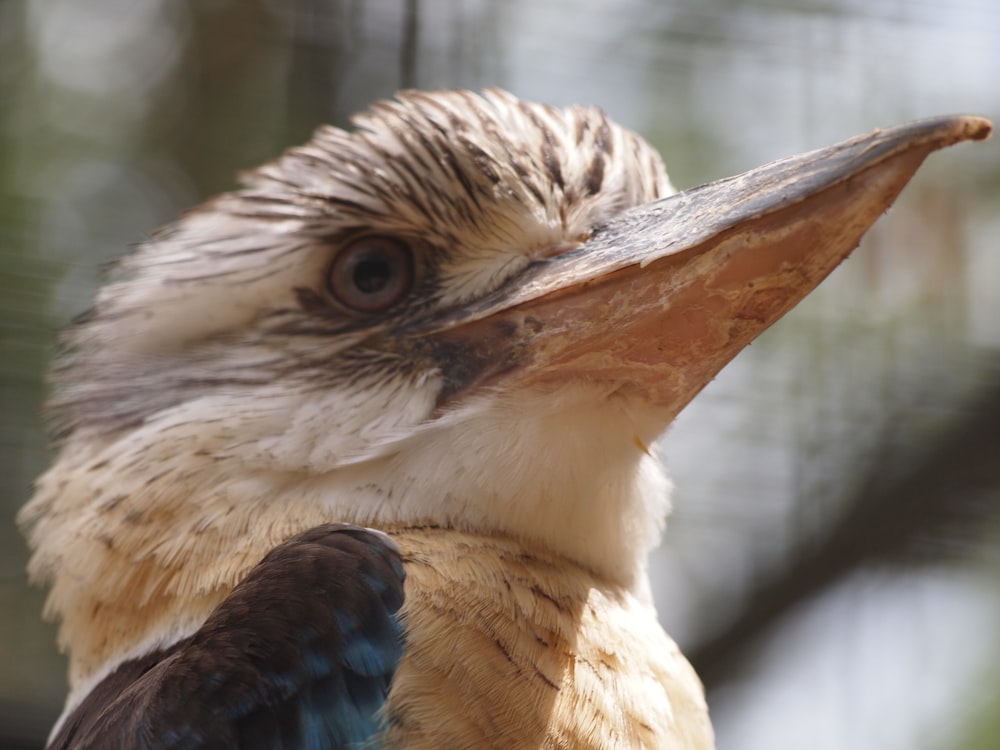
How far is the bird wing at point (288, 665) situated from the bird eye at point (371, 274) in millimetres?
A: 609

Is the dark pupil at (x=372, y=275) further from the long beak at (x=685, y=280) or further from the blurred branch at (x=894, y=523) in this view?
the blurred branch at (x=894, y=523)

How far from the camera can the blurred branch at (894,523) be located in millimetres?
3412

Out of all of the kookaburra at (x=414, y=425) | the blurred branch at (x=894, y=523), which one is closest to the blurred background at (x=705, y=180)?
the blurred branch at (x=894, y=523)

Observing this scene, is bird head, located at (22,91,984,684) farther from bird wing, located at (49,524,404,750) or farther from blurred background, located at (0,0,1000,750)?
blurred background, located at (0,0,1000,750)

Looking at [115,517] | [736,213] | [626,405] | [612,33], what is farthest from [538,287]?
[612,33]

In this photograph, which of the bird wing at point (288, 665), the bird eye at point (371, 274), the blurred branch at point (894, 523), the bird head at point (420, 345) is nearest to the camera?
the bird wing at point (288, 665)

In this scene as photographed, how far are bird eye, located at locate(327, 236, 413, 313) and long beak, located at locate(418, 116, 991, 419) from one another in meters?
0.13

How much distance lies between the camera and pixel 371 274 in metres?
2.16

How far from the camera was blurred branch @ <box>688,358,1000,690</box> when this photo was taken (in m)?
3.41

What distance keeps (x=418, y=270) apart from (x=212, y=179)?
268cm

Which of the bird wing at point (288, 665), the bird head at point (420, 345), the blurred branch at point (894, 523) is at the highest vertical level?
the bird head at point (420, 345)

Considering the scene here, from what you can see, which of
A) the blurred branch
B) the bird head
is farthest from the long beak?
the blurred branch

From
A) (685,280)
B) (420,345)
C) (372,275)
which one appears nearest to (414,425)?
(420,345)

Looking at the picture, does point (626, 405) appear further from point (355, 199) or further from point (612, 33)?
point (612, 33)
